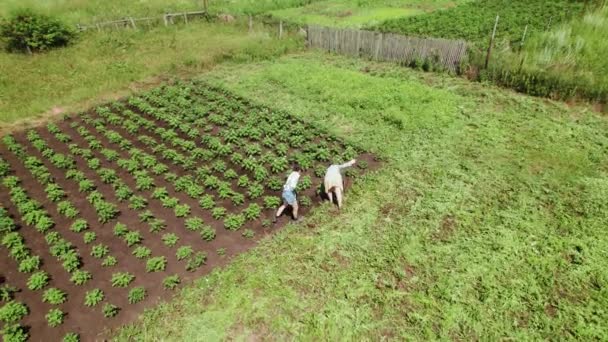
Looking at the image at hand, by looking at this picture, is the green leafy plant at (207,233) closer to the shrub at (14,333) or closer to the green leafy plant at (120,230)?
the green leafy plant at (120,230)

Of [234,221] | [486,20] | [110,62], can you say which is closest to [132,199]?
[234,221]

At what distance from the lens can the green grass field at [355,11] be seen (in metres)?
24.8

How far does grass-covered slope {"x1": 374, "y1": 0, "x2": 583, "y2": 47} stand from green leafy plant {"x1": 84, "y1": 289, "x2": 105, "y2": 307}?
58.7 feet

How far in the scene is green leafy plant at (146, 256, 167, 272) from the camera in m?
6.73

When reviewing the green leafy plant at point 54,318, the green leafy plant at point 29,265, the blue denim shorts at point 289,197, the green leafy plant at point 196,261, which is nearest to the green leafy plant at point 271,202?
the blue denim shorts at point 289,197

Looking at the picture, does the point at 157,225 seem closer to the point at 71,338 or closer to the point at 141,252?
the point at 141,252

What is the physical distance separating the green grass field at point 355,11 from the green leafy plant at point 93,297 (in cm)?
2157

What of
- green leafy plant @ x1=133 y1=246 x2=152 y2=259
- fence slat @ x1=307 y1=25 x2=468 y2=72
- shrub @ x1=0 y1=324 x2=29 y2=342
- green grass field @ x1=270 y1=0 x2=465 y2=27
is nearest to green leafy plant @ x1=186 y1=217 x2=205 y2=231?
green leafy plant @ x1=133 y1=246 x2=152 y2=259

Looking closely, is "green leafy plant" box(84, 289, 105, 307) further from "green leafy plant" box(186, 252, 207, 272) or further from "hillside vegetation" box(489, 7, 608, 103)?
"hillside vegetation" box(489, 7, 608, 103)

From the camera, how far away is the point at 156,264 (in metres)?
6.78

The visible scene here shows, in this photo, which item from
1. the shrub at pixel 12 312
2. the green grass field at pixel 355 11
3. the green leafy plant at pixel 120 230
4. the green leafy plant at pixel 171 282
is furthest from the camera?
the green grass field at pixel 355 11

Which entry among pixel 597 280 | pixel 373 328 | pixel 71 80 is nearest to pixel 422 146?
pixel 597 280

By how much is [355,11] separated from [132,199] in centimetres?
2375

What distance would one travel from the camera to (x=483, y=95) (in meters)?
12.9
